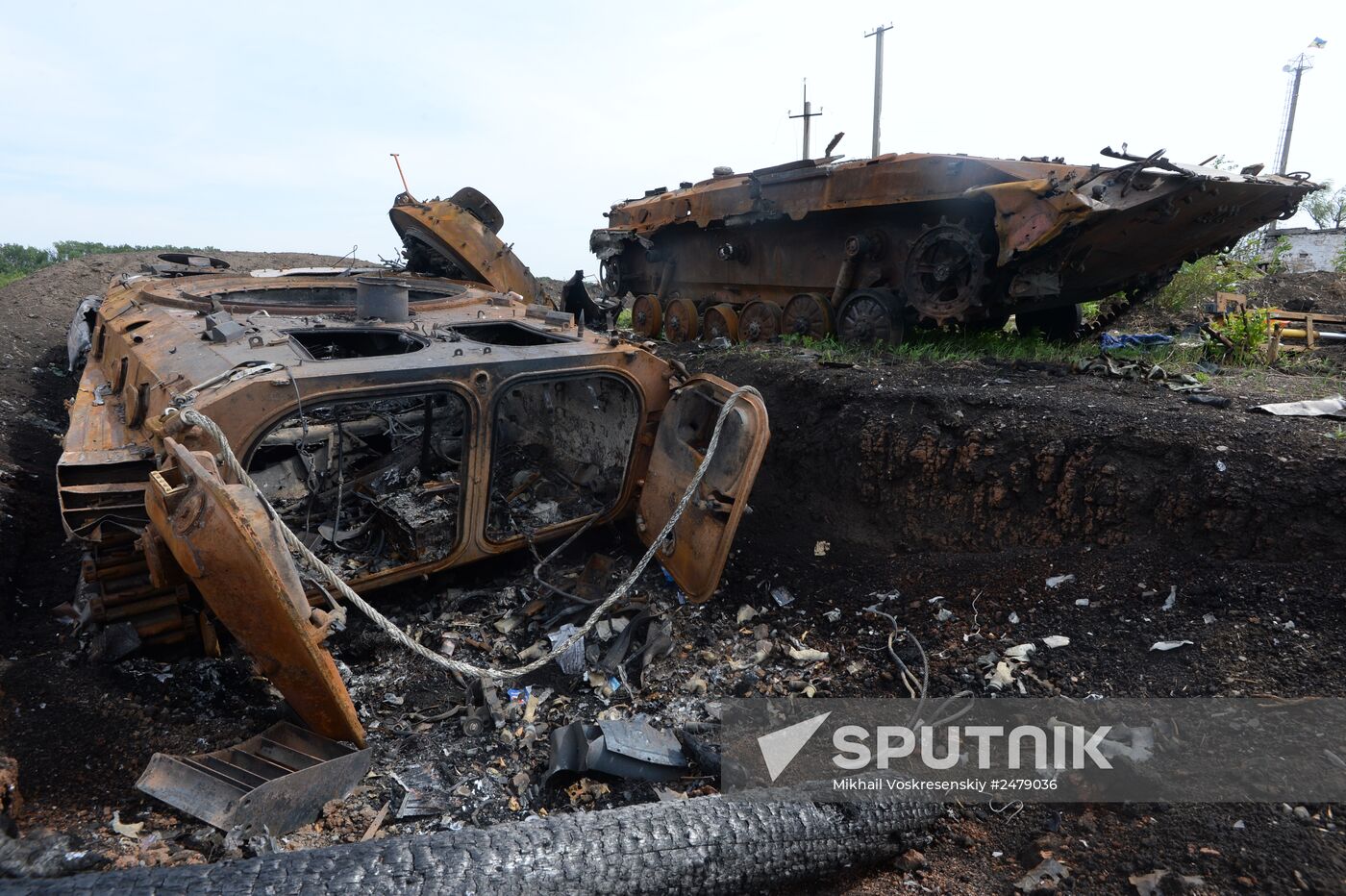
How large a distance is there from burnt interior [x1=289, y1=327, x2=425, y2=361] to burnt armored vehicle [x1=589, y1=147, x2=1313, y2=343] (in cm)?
470

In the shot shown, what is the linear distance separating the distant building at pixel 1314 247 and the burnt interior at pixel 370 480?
22533mm

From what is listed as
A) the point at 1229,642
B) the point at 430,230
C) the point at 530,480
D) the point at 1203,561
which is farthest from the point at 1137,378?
the point at 430,230

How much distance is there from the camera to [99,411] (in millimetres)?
4441

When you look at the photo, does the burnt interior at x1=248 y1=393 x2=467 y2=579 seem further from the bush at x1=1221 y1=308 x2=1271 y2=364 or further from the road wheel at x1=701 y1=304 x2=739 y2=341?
the bush at x1=1221 y1=308 x2=1271 y2=364

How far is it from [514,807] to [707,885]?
0.97 meters

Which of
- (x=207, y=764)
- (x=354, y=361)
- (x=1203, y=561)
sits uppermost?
(x=354, y=361)

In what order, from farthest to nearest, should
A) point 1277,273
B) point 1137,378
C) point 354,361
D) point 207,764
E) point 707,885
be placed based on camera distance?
point 1277,273 → point 1137,378 → point 354,361 → point 207,764 → point 707,885

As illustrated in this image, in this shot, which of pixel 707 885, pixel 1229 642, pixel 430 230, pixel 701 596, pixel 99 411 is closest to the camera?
pixel 707 885

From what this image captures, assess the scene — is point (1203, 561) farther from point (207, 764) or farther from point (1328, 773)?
point (207, 764)

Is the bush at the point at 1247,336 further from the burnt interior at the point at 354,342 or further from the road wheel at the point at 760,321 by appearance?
the burnt interior at the point at 354,342

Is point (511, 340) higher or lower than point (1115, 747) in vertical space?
higher

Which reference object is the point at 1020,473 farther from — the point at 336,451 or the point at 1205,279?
the point at 1205,279

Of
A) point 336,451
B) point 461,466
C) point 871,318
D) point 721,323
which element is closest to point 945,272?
point 871,318

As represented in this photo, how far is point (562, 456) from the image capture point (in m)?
5.55
